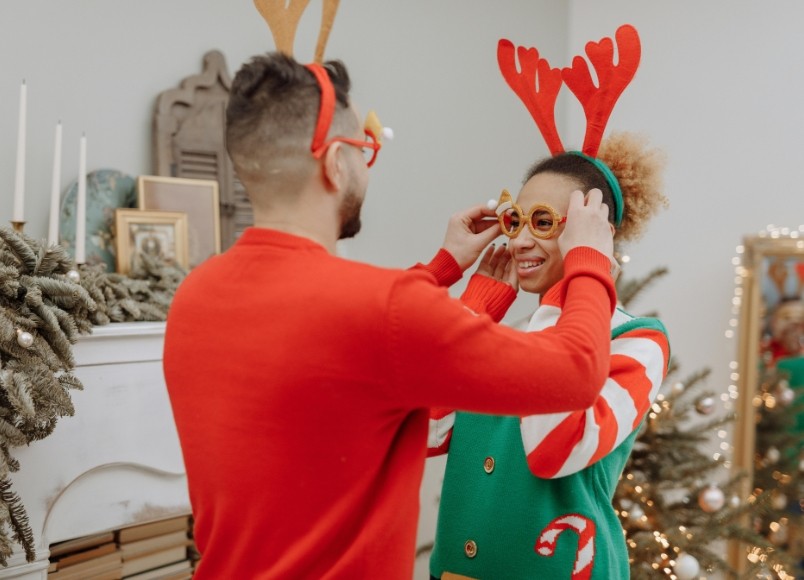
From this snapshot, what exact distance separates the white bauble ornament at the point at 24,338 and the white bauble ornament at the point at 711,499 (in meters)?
1.85

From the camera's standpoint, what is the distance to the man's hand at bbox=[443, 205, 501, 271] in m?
1.29

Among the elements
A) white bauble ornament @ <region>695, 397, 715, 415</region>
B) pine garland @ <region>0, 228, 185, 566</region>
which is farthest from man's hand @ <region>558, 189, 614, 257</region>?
white bauble ornament @ <region>695, 397, 715, 415</region>

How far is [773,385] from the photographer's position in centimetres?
284

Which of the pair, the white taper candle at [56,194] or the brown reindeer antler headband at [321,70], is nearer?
the brown reindeer antler headband at [321,70]

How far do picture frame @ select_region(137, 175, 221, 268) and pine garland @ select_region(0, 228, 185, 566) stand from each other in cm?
50

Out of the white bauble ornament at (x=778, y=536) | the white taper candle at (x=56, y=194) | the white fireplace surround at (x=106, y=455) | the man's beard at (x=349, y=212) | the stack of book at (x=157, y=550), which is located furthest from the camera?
the white bauble ornament at (x=778, y=536)

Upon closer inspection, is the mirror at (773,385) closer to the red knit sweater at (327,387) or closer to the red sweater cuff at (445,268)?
the red sweater cuff at (445,268)

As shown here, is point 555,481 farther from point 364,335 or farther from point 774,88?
point 774,88

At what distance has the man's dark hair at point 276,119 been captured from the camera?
0.90 m

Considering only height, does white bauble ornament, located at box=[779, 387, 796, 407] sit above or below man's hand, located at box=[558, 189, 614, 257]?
below

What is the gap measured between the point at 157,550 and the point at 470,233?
1.29 metres

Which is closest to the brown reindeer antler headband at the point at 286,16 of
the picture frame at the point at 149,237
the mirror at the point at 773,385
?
the picture frame at the point at 149,237

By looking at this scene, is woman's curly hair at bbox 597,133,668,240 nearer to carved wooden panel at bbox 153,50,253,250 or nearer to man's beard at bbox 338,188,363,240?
man's beard at bbox 338,188,363,240

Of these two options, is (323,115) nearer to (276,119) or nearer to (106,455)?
(276,119)
